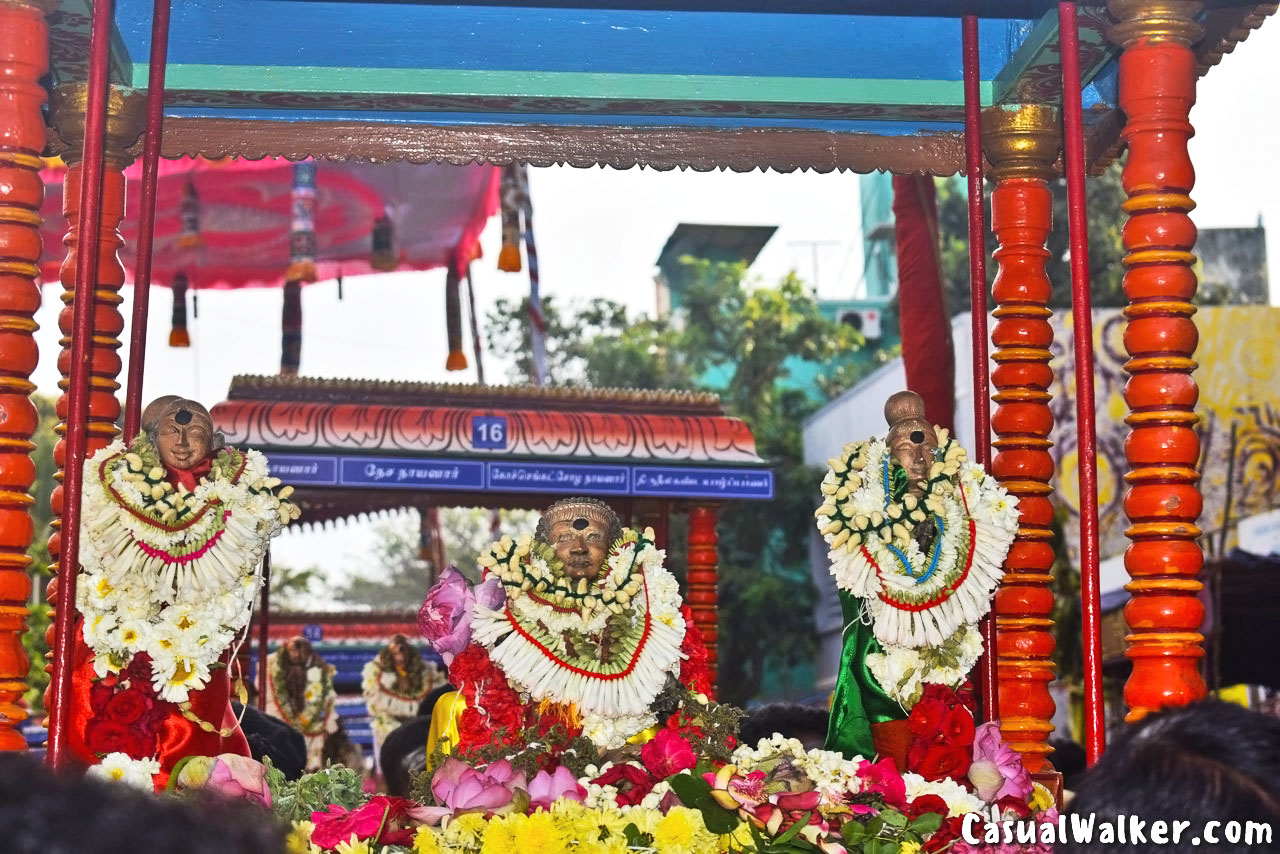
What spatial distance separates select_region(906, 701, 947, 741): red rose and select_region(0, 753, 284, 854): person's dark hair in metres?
3.50

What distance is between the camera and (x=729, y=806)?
367cm

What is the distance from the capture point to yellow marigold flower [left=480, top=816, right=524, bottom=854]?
3631 mm

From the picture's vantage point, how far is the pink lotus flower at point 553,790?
12.6 ft

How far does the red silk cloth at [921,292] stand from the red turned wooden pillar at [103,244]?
4.84 metres

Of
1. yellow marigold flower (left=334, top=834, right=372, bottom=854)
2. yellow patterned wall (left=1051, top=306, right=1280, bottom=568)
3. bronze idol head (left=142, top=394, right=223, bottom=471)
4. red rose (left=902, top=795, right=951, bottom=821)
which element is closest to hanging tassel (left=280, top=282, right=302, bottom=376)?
yellow patterned wall (left=1051, top=306, right=1280, bottom=568)

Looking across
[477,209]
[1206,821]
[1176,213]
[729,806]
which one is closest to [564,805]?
[729,806]

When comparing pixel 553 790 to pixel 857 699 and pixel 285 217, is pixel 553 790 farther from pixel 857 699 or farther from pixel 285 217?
pixel 285 217

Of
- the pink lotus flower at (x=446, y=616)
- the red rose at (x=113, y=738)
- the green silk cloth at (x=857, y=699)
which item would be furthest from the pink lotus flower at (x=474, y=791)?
the pink lotus flower at (x=446, y=616)

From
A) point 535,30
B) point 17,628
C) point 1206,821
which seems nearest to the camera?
point 1206,821

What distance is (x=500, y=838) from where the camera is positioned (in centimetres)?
364

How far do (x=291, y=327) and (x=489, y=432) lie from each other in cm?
372

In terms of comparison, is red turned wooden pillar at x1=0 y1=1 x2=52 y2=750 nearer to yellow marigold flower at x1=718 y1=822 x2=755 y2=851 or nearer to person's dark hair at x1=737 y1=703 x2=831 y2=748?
yellow marigold flower at x1=718 y1=822 x2=755 y2=851

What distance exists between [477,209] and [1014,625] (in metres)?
10.0

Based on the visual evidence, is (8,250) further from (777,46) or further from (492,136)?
(777,46)
